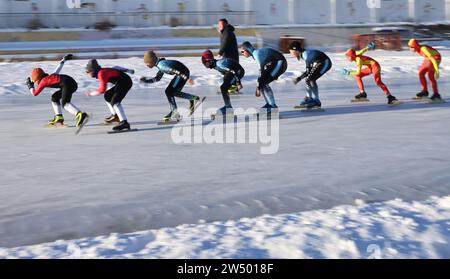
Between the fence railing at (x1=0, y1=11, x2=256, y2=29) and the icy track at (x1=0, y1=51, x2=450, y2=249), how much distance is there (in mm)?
25641

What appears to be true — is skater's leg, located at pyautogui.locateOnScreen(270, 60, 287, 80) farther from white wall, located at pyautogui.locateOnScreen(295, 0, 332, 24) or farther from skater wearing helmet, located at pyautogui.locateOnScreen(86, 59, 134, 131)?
white wall, located at pyautogui.locateOnScreen(295, 0, 332, 24)

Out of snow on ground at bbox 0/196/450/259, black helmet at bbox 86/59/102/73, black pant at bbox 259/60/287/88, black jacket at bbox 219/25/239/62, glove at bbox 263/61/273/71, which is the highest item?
black jacket at bbox 219/25/239/62

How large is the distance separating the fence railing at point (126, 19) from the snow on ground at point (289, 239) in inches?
1294

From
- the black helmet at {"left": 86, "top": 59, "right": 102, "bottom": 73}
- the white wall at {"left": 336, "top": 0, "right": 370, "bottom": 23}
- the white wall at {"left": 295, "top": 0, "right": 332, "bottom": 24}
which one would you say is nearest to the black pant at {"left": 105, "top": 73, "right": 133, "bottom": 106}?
the black helmet at {"left": 86, "top": 59, "right": 102, "bottom": 73}

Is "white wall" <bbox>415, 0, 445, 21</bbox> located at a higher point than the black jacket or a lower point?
higher

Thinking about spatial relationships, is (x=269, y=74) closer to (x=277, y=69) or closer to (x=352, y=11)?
(x=277, y=69)

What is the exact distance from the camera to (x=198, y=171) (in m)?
6.75

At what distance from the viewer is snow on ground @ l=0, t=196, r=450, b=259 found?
4.16 metres

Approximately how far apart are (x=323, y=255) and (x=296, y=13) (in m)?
36.5

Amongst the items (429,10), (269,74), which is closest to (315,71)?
(269,74)

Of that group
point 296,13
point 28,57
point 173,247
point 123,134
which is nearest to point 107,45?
point 28,57

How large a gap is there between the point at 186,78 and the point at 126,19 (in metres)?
27.9

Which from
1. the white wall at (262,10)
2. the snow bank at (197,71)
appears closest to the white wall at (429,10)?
the white wall at (262,10)
